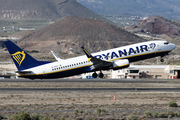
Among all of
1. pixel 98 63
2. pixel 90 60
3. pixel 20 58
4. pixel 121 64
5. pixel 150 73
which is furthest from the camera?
pixel 150 73

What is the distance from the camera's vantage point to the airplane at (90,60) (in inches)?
2422

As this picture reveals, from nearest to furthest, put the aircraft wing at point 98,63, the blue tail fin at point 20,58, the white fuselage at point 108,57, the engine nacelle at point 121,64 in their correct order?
1. the engine nacelle at point 121,64
2. the aircraft wing at point 98,63
3. the white fuselage at point 108,57
4. the blue tail fin at point 20,58

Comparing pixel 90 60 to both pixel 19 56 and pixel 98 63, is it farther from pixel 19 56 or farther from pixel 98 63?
pixel 19 56

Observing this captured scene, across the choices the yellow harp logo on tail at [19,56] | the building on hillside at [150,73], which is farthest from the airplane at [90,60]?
the building on hillside at [150,73]

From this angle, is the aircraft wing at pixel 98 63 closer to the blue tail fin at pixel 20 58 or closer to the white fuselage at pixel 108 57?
the white fuselage at pixel 108 57

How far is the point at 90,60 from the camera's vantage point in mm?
62188

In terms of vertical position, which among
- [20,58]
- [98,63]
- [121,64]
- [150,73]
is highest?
[20,58]

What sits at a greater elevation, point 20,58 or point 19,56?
point 19,56

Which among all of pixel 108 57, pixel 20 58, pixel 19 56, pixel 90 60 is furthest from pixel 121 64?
pixel 19 56

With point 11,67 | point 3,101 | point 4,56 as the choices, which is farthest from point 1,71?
point 3,101

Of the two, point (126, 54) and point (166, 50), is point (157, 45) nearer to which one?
point (166, 50)

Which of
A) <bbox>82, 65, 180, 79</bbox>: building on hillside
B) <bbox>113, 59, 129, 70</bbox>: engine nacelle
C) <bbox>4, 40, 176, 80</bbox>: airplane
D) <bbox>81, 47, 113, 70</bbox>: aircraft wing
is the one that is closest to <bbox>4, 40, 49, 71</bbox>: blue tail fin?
<bbox>4, 40, 176, 80</bbox>: airplane

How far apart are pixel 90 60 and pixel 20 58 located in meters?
14.9

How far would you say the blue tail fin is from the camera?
61994mm
